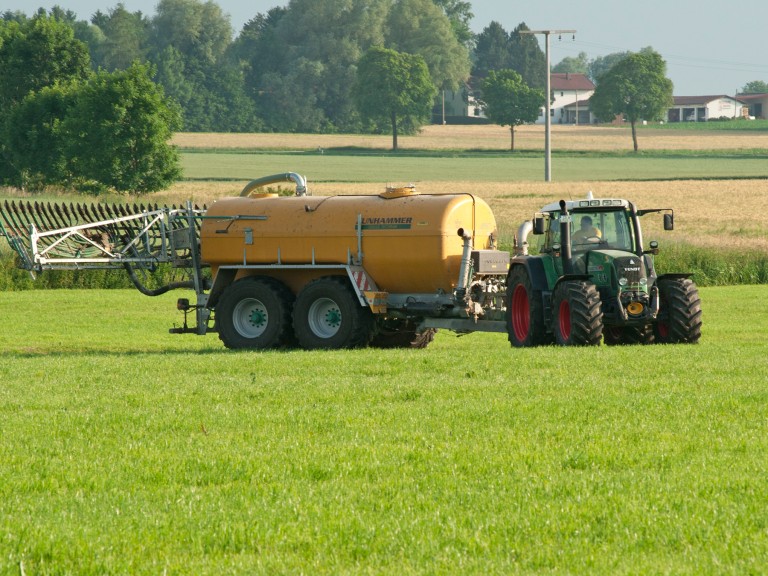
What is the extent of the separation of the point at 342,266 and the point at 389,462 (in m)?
11.8

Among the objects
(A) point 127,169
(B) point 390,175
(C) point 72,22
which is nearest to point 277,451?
(A) point 127,169

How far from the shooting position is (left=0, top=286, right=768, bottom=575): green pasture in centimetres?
681

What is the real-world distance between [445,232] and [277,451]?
10.8m

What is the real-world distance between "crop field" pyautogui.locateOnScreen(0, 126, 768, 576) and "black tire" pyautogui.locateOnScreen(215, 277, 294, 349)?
1.48 meters

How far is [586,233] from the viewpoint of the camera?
1945cm

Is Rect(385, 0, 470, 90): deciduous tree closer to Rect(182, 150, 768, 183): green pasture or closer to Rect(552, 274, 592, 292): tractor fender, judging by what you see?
Rect(182, 150, 768, 183): green pasture

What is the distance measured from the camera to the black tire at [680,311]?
18.8m

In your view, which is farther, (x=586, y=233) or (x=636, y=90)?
(x=636, y=90)

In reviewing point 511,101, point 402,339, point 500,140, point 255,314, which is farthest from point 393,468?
point 511,101

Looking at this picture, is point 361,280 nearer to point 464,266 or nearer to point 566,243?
point 464,266

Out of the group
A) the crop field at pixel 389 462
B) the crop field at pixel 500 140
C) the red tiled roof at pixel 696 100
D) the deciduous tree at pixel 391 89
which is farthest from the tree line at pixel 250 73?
the crop field at pixel 389 462

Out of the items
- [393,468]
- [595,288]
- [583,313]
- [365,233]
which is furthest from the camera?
[365,233]

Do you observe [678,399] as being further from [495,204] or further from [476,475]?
[495,204]

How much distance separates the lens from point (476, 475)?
8.66m
